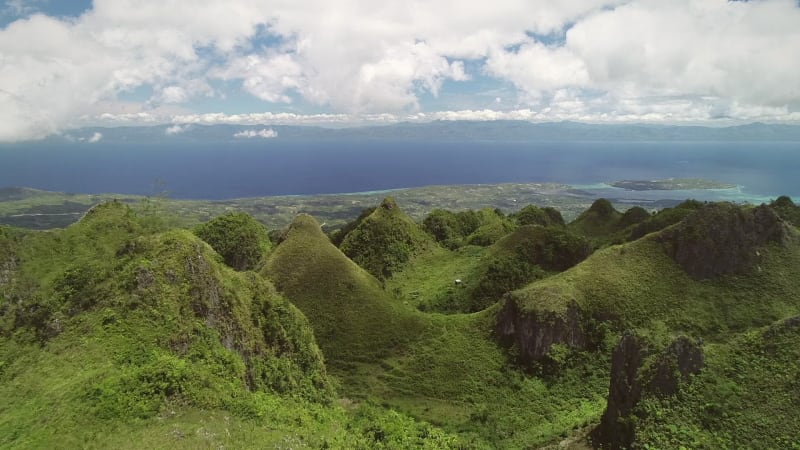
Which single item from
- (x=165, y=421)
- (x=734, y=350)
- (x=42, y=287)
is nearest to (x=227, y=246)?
(x=42, y=287)

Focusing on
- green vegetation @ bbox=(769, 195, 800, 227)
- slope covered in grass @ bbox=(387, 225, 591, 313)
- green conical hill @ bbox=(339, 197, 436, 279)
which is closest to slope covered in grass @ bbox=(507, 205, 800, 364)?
slope covered in grass @ bbox=(387, 225, 591, 313)

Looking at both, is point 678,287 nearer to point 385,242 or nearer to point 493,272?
point 493,272

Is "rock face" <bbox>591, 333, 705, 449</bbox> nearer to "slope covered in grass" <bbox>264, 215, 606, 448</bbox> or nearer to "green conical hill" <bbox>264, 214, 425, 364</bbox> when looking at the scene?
"slope covered in grass" <bbox>264, 215, 606, 448</bbox>

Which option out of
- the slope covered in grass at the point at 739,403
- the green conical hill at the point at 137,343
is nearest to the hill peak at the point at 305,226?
the green conical hill at the point at 137,343

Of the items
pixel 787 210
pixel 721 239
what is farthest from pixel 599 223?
pixel 721 239

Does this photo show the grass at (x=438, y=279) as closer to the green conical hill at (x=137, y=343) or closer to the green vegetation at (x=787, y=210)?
the green conical hill at (x=137, y=343)
